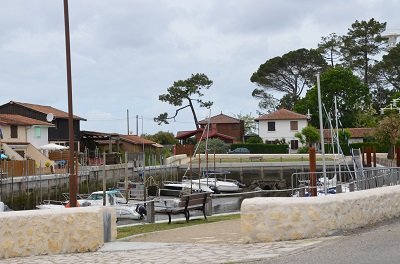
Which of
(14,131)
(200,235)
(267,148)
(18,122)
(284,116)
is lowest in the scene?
(200,235)

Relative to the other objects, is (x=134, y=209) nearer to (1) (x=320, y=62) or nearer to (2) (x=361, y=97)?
(2) (x=361, y=97)

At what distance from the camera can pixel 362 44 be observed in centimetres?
9681

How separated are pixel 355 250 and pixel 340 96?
79.7 m

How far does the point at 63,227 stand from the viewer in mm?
12273

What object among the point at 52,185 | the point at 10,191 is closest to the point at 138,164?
the point at 52,185

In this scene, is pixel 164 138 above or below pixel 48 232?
above

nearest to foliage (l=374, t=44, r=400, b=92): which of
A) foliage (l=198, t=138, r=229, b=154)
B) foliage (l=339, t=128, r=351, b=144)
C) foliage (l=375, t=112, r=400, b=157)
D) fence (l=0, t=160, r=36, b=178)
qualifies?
foliage (l=339, t=128, r=351, b=144)

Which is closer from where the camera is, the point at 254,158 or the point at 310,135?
the point at 254,158

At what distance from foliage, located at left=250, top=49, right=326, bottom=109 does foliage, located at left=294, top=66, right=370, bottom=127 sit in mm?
7330

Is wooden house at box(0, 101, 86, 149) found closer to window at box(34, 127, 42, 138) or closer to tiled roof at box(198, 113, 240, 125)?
window at box(34, 127, 42, 138)

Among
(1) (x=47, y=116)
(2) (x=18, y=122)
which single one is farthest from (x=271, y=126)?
(2) (x=18, y=122)

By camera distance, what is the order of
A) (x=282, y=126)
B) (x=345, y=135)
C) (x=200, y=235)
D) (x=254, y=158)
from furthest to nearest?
(x=282, y=126)
(x=254, y=158)
(x=345, y=135)
(x=200, y=235)

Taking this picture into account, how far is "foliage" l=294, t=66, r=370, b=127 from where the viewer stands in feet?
280

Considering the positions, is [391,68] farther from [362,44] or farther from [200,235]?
[200,235]
